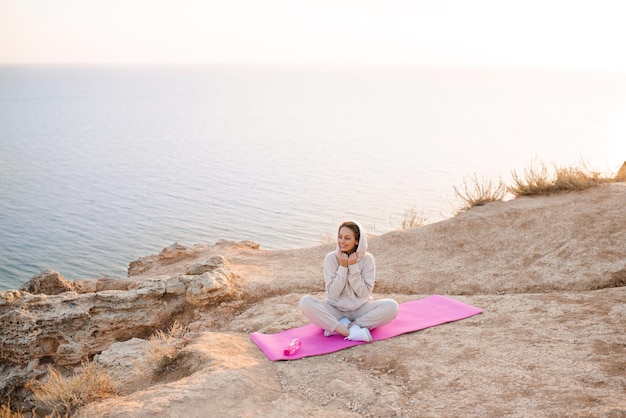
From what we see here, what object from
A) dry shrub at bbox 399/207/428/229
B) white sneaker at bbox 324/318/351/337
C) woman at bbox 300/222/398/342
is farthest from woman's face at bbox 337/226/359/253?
dry shrub at bbox 399/207/428/229

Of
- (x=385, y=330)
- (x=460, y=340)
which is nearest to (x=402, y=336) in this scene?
(x=385, y=330)

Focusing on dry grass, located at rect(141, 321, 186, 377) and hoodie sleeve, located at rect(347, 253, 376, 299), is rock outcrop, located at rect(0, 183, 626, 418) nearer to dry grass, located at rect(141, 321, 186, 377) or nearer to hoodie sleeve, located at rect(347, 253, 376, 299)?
dry grass, located at rect(141, 321, 186, 377)

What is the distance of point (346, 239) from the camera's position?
20.7 feet

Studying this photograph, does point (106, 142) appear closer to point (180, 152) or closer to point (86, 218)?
point (180, 152)

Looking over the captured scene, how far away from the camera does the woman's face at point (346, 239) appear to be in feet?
20.6

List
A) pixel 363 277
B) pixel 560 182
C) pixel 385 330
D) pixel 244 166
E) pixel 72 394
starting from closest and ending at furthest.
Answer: pixel 72 394
pixel 385 330
pixel 363 277
pixel 560 182
pixel 244 166

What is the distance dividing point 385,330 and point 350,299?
0.52 metres

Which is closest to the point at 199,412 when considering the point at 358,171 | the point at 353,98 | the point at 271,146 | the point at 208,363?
the point at 208,363

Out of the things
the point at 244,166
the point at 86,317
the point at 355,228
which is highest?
the point at 355,228

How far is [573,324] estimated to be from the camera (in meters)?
6.12

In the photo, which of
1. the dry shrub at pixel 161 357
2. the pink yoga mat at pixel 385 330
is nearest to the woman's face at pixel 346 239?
the pink yoga mat at pixel 385 330

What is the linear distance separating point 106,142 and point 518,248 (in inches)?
1567

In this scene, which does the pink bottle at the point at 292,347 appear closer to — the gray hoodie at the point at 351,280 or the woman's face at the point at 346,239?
the gray hoodie at the point at 351,280

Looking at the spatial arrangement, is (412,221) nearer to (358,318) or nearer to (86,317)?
(358,318)
